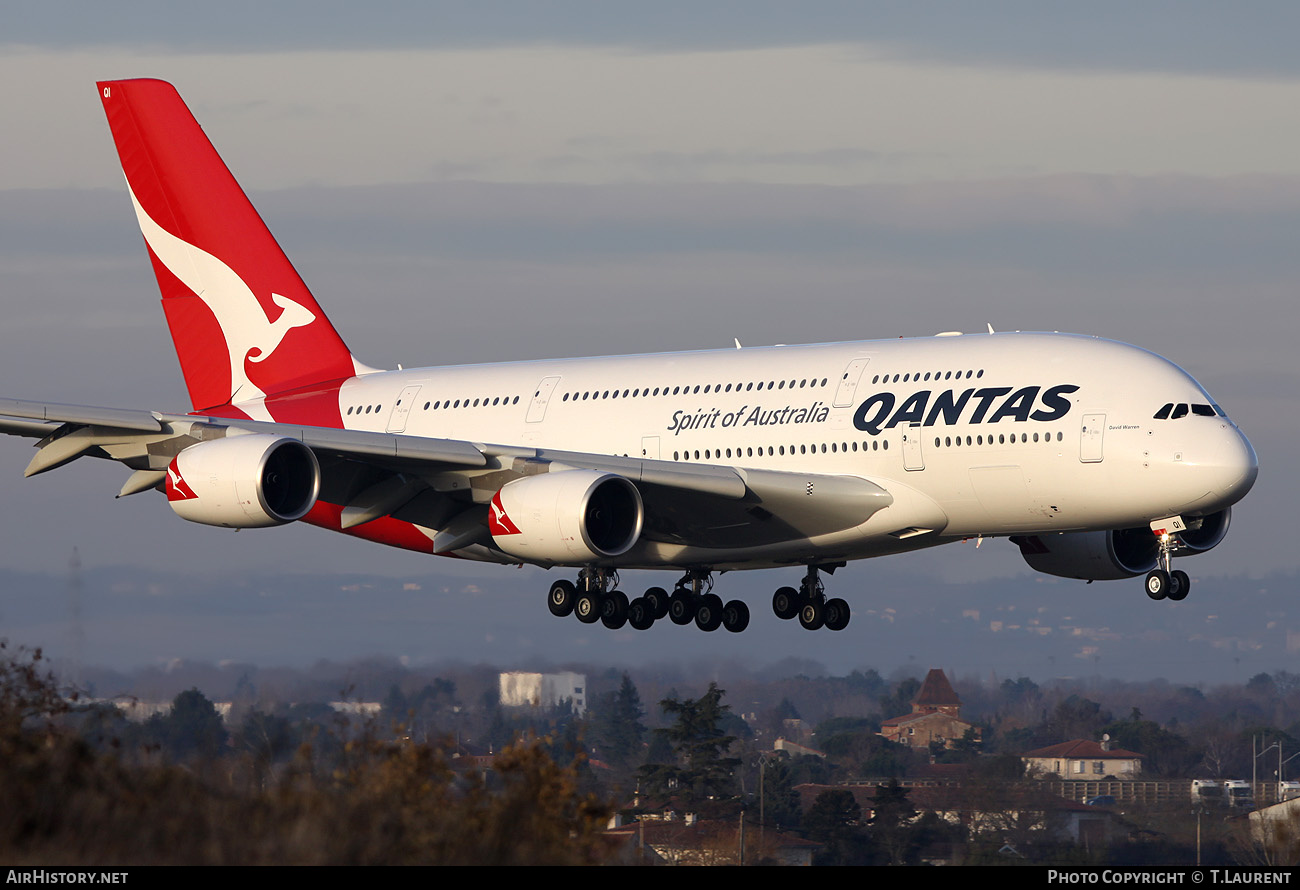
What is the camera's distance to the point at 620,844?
21.2m

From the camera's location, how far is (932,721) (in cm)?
6112

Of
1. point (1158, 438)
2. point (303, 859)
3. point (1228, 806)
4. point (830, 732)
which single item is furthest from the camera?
point (830, 732)

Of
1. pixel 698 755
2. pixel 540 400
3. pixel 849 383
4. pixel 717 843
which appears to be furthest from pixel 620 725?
pixel 849 383

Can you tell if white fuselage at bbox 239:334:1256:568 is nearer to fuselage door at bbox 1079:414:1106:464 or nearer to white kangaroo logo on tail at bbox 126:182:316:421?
fuselage door at bbox 1079:414:1106:464

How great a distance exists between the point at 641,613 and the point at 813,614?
3931 millimetres

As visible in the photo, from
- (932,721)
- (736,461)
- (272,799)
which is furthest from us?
(932,721)

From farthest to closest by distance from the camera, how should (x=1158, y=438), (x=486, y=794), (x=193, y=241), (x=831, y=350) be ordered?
(x=193, y=241)
(x=831, y=350)
(x=1158, y=438)
(x=486, y=794)

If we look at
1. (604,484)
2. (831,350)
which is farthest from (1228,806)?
(604,484)

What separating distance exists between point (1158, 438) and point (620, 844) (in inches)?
622

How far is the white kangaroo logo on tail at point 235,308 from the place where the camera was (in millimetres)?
44781

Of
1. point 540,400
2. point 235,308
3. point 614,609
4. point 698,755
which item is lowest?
point 698,755

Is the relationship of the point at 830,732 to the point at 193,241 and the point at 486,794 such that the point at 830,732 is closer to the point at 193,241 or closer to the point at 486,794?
the point at 193,241

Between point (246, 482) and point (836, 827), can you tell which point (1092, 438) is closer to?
point (836, 827)

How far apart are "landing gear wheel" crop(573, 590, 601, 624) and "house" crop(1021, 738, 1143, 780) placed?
13.2 meters
